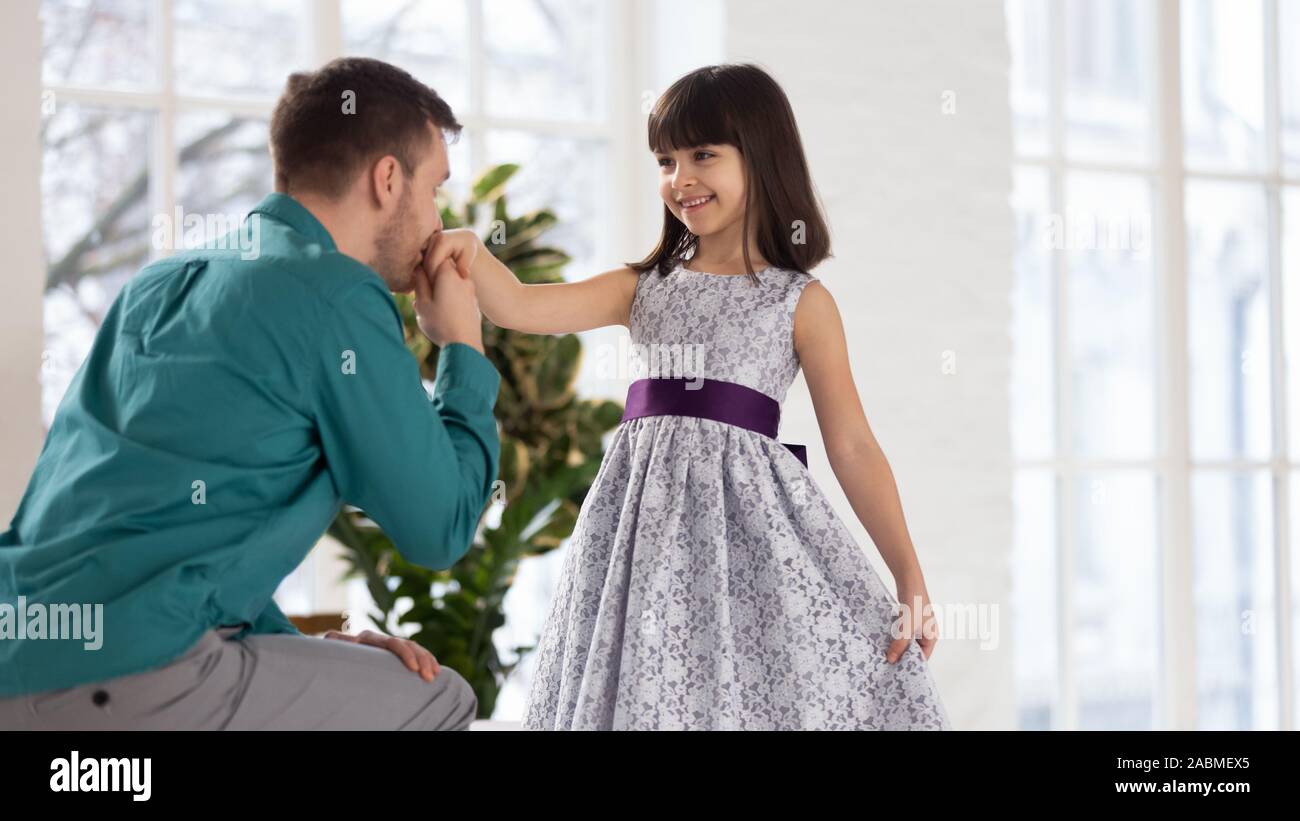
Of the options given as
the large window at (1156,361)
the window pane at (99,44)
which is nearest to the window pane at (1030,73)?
the large window at (1156,361)

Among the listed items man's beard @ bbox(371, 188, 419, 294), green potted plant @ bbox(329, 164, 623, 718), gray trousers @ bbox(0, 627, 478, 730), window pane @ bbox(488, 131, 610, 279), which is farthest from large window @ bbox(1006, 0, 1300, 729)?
gray trousers @ bbox(0, 627, 478, 730)

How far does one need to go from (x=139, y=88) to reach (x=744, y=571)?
89.0 inches

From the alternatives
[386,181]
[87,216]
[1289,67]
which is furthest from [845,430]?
[1289,67]

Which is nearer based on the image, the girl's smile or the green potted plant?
the girl's smile

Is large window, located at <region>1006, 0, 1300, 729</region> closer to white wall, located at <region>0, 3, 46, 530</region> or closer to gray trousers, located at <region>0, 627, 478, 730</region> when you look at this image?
white wall, located at <region>0, 3, 46, 530</region>

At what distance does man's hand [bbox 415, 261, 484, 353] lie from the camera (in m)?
1.50

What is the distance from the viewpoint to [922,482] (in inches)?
136

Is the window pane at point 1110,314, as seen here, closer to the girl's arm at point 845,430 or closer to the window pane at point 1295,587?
the window pane at point 1295,587

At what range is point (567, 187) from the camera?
3.56 metres

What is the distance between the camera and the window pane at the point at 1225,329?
13.5ft

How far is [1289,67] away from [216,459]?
406 centimetres

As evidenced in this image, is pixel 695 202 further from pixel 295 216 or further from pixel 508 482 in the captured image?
→ pixel 508 482

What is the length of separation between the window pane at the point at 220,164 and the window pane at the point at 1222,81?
289cm
